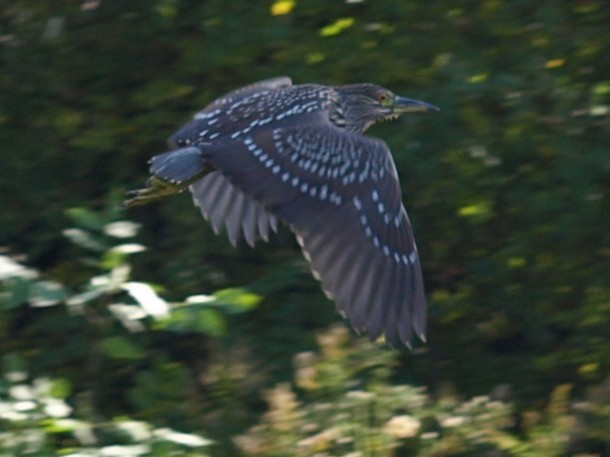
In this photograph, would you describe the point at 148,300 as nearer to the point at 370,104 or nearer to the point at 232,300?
the point at 232,300

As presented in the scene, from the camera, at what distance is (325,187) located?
509 cm

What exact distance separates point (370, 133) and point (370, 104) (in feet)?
1.52

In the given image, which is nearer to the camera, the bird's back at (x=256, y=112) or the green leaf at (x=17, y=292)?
the green leaf at (x=17, y=292)

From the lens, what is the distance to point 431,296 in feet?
21.0

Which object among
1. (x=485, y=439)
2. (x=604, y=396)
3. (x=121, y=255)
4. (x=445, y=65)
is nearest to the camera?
(x=121, y=255)

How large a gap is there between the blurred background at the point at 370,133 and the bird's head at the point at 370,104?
0.71 ft

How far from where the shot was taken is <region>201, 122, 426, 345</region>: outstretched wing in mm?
4898

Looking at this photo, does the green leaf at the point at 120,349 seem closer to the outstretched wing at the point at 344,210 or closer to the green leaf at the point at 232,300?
the green leaf at the point at 232,300

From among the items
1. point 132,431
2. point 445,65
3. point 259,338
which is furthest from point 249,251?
point 132,431

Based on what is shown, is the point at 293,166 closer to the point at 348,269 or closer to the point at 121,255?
Answer: the point at 348,269

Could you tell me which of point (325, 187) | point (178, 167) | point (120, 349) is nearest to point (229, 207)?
point (178, 167)

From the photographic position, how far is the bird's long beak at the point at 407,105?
19.1 feet

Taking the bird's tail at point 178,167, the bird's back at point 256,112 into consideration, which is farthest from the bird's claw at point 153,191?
the bird's back at point 256,112

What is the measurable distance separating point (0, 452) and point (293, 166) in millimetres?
1267
